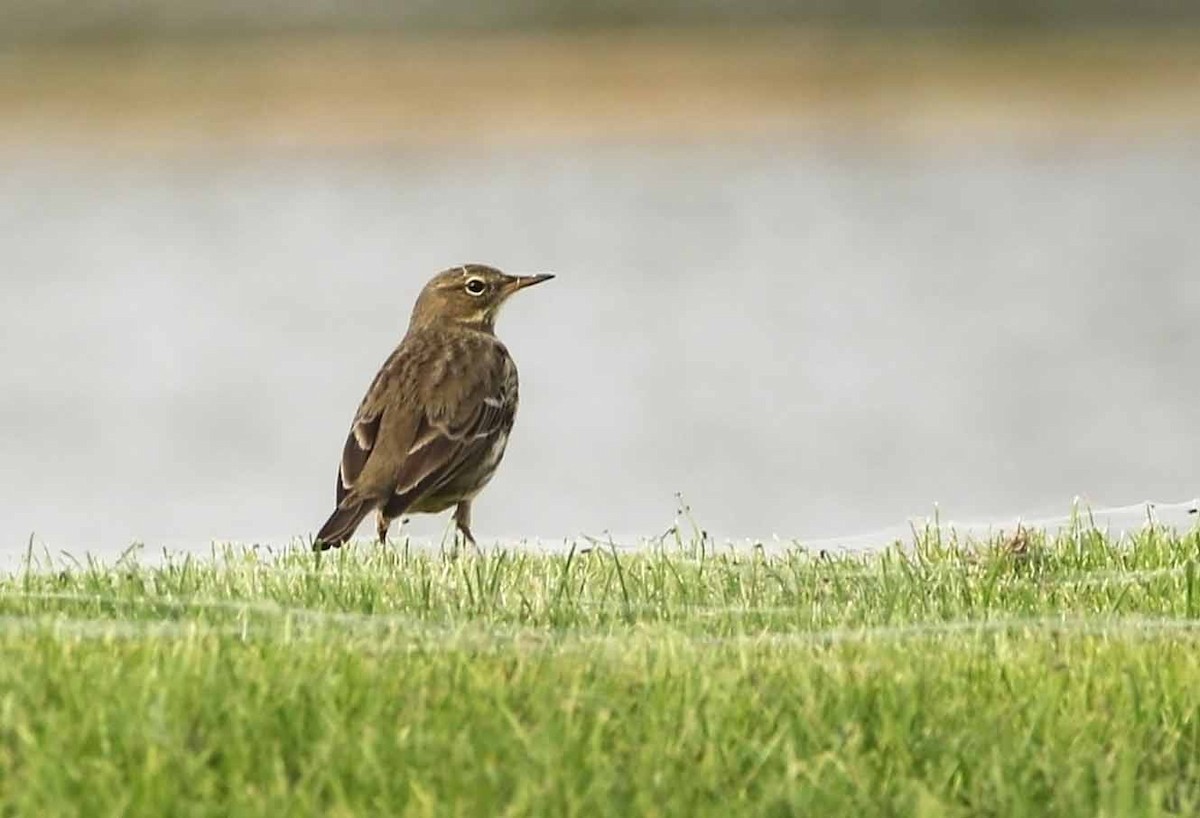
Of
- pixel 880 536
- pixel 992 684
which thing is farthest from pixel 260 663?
pixel 880 536

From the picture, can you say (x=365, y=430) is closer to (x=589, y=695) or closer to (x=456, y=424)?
(x=456, y=424)

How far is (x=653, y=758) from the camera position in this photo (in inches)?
254

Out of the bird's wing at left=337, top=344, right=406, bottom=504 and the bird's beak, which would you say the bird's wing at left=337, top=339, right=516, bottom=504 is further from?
the bird's beak

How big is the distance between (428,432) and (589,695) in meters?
4.96

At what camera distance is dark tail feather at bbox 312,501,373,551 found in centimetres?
1080

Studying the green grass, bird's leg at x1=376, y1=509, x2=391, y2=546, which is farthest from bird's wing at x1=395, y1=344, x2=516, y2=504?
the green grass

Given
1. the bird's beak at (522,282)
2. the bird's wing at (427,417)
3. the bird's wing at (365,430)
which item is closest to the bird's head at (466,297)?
the bird's beak at (522,282)

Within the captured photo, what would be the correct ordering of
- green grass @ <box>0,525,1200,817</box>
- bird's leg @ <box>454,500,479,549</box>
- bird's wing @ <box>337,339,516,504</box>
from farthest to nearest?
bird's leg @ <box>454,500,479,549</box> < bird's wing @ <box>337,339,516,504</box> < green grass @ <box>0,525,1200,817</box>

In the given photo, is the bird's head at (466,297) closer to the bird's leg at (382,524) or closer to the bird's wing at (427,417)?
the bird's wing at (427,417)

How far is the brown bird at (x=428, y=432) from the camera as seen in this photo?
11469 millimetres

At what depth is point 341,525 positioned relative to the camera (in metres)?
11.0

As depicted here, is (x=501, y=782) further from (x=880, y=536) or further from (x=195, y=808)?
(x=880, y=536)

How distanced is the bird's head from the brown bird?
0.16 meters

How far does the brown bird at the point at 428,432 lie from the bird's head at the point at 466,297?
6.3 inches
